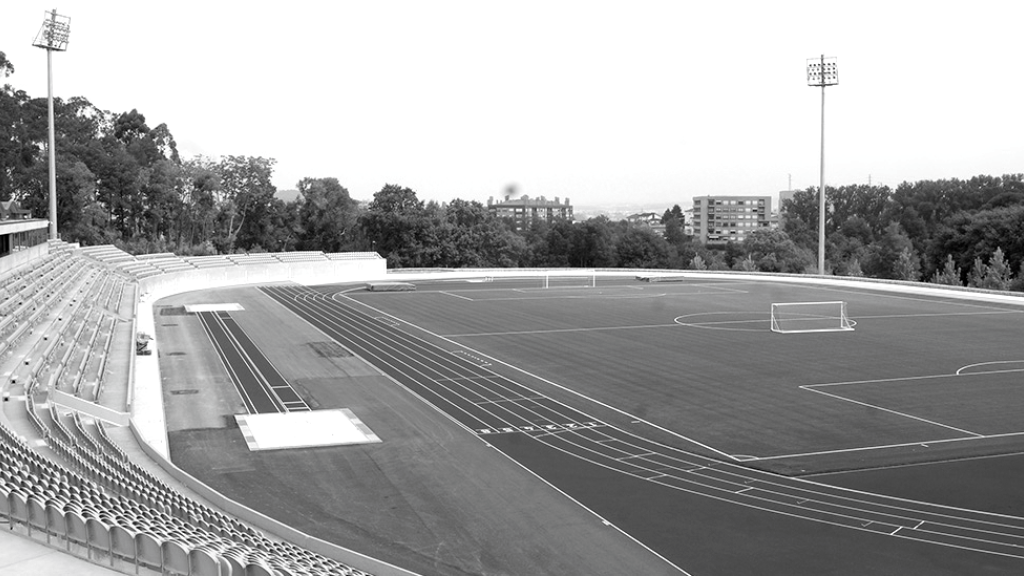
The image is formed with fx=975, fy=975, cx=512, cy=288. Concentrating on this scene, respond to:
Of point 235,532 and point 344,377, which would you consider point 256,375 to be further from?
point 235,532

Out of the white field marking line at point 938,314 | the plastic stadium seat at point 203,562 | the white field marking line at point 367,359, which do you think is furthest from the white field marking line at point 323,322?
the white field marking line at point 938,314

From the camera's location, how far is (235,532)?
13.9 m

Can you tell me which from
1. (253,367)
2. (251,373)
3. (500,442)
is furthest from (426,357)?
(500,442)

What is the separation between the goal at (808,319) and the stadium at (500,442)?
1.70 feet

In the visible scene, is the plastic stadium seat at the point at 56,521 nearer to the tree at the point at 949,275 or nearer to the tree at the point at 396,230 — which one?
the tree at the point at 949,275

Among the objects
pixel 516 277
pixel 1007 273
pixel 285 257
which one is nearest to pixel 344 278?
pixel 285 257

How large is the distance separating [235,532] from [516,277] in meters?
68.7

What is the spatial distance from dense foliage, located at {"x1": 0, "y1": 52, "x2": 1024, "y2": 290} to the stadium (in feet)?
146

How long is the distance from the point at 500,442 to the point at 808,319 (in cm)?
2862

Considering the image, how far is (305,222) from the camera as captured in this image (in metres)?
104

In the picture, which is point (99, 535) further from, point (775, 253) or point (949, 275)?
point (775, 253)

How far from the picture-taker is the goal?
45344 millimetres

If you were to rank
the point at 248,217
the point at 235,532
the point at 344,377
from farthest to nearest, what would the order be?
the point at 248,217, the point at 344,377, the point at 235,532

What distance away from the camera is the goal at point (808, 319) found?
45344 mm
